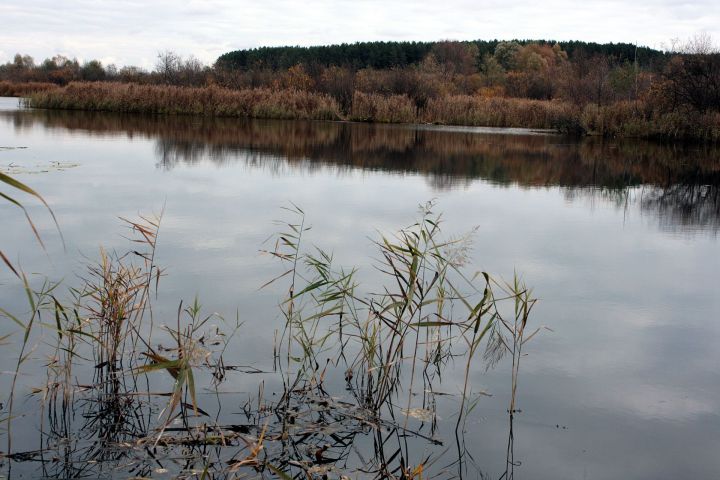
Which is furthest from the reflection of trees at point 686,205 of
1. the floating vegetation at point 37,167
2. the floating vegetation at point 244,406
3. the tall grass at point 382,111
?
the tall grass at point 382,111

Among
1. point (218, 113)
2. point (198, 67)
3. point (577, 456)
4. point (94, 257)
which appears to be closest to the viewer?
point (577, 456)

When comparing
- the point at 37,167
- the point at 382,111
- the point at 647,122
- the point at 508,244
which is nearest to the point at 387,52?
the point at 382,111

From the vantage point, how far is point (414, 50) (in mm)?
78875

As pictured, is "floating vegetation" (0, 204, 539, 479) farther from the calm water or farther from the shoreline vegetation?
the shoreline vegetation

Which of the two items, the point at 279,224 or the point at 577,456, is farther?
the point at 279,224

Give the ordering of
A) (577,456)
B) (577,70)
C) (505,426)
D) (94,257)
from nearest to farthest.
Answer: (577,456)
(505,426)
(94,257)
(577,70)

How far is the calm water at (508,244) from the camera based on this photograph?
3.37m

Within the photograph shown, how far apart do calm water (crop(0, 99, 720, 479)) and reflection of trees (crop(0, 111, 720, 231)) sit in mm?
102

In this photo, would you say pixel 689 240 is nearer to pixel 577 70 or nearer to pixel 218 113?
pixel 218 113

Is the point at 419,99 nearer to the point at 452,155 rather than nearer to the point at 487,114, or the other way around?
the point at 487,114

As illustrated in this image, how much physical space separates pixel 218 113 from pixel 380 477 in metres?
24.5

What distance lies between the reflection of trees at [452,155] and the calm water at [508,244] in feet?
0.33

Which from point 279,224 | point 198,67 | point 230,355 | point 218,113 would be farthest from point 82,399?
point 198,67

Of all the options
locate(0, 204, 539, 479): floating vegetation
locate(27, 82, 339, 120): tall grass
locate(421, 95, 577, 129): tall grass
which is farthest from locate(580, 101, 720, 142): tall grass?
locate(0, 204, 539, 479): floating vegetation
